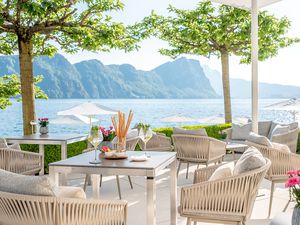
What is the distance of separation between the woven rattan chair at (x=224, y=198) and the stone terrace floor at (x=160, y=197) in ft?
3.27

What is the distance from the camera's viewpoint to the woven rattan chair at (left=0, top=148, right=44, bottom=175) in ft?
16.1

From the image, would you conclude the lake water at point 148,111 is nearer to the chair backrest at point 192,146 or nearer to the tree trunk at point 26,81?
the tree trunk at point 26,81

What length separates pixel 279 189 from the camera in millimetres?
5672

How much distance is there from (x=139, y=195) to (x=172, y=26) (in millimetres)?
7026

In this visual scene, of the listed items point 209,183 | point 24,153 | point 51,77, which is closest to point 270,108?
point 24,153

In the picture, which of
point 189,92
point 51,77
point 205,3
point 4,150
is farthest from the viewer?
point 189,92

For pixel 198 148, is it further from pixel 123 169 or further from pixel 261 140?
pixel 123 169

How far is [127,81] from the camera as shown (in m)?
50.2

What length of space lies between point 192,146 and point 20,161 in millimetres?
2363

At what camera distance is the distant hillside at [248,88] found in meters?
50.4

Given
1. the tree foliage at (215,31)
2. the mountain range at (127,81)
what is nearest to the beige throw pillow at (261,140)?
the tree foliage at (215,31)

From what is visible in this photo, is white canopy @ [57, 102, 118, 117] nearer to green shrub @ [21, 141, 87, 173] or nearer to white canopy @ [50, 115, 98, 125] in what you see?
green shrub @ [21, 141, 87, 173]

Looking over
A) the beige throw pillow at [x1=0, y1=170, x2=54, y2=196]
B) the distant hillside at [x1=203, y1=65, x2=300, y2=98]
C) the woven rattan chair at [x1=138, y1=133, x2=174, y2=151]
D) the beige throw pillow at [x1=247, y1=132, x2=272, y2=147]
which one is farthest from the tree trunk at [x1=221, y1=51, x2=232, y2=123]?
the distant hillside at [x1=203, y1=65, x2=300, y2=98]

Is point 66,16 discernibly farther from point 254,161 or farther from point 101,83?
point 101,83
